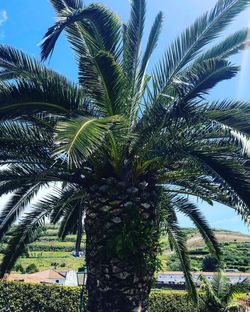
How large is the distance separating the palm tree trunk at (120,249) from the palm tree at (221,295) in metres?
8.84

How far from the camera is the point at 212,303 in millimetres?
16203

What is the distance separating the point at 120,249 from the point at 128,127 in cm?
195

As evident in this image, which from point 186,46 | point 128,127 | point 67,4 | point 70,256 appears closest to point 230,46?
point 186,46

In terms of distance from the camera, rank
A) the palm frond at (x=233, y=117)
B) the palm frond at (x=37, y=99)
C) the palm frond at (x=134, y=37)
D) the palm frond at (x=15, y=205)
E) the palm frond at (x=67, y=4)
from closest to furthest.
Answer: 1. the palm frond at (x=233, y=117)
2. the palm frond at (x=37, y=99)
3. the palm frond at (x=134, y=37)
4. the palm frond at (x=67, y=4)
5. the palm frond at (x=15, y=205)

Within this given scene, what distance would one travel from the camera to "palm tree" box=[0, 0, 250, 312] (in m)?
7.02

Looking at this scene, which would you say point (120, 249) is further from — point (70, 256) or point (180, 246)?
point (70, 256)

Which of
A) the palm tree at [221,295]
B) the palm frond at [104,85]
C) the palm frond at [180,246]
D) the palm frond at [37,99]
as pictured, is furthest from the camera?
the palm tree at [221,295]

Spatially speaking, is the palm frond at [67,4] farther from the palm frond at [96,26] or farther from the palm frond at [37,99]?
the palm frond at [37,99]

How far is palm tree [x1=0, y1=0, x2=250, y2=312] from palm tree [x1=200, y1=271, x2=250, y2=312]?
870cm

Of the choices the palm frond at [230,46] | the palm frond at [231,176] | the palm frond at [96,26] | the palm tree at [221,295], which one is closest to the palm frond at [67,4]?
the palm frond at [96,26]

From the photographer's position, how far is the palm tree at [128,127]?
7.02m

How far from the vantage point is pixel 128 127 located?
7.48 meters

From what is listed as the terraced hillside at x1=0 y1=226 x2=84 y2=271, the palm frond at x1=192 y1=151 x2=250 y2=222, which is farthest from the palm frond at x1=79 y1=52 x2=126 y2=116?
the terraced hillside at x1=0 y1=226 x2=84 y2=271

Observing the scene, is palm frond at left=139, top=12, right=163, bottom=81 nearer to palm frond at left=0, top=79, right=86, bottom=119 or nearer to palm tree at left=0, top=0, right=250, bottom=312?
palm tree at left=0, top=0, right=250, bottom=312
